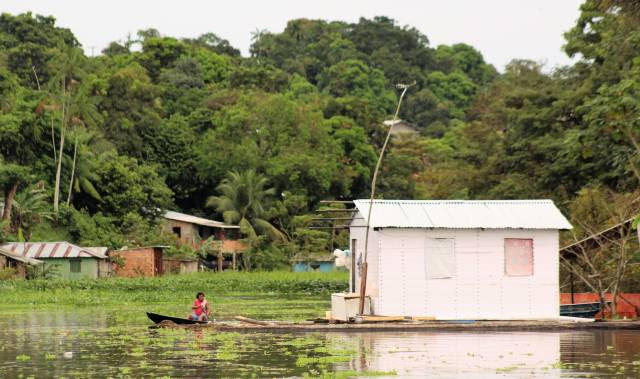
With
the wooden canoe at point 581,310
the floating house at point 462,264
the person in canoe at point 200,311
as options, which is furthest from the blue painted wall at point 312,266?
the floating house at point 462,264

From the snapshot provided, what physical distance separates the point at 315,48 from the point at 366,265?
79.2 metres

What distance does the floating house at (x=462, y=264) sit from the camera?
985 inches

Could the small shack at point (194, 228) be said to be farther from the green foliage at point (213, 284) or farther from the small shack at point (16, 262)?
the small shack at point (16, 262)

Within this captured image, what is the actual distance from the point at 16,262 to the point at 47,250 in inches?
103

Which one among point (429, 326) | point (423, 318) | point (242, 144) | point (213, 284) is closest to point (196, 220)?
point (242, 144)

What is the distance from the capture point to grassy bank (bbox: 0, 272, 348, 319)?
3541cm

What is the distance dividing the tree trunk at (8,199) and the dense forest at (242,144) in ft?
0.25

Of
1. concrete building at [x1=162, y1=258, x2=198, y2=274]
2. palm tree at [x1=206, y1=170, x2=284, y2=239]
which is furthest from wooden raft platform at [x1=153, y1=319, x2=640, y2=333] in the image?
palm tree at [x1=206, y1=170, x2=284, y2=239]

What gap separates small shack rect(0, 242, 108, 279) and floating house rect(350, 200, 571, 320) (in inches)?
1032

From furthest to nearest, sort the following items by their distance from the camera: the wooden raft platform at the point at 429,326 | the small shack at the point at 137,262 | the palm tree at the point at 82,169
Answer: the palm tree at the point at 82,169
the small shack at the point at 137,262
the wooden raft platform at the point at 429,326

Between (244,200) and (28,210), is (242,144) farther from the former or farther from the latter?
(28,210)

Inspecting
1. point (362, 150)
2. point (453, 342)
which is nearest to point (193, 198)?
point (362, 150)

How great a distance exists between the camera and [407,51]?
10531cm

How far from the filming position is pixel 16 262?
153 ft
